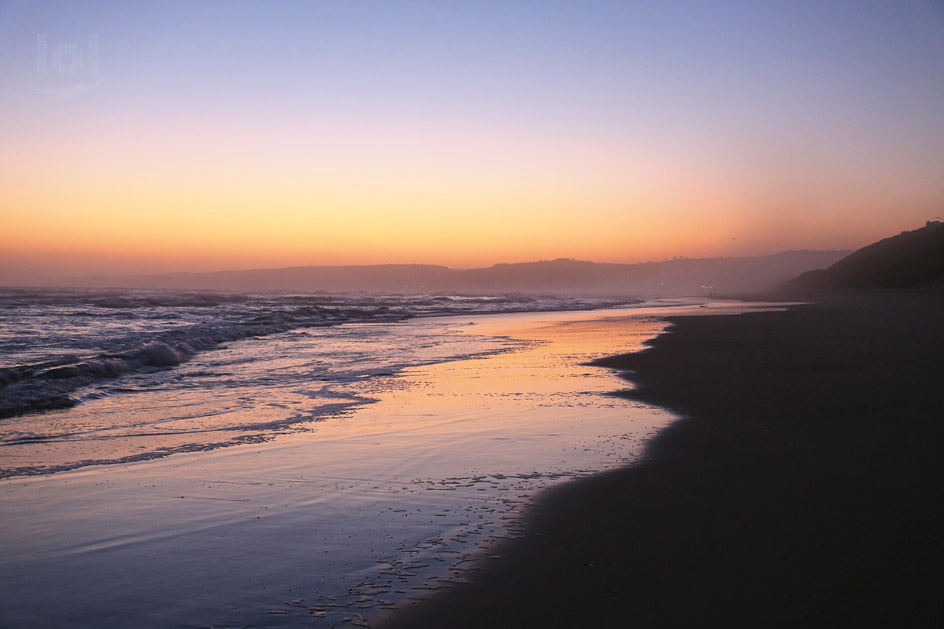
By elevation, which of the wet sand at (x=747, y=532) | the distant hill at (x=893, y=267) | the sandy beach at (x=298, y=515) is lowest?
the sandy beach at (x=298, y=515)

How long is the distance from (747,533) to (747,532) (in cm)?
2

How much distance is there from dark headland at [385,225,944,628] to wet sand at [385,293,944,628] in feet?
0.04

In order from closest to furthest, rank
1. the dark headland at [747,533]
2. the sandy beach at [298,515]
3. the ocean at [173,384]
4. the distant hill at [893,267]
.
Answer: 1. the dark headland at [747,533]
2. the sandy beach at [298,515]
3. the ocean at [173,384]
4. the distant hill at [893,267]

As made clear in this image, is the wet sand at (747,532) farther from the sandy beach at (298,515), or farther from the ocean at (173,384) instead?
the ocean at (173,384)

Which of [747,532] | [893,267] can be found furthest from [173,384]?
[893,267]

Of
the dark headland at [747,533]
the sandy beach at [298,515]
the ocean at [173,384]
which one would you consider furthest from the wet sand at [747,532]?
the ocean at [173,384]

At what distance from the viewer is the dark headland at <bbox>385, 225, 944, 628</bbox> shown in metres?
2.71

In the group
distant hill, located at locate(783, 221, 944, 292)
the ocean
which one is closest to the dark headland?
the ocean

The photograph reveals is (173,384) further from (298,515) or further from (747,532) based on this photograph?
(747,532)

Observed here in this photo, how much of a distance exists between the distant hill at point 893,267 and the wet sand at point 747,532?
181 ft

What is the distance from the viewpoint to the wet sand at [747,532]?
2715mm

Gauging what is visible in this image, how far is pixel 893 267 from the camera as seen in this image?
6028cm

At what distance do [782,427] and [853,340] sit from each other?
359 inches

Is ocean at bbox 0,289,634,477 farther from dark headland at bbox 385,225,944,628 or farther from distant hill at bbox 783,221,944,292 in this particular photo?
distant hill at bbox 783,221,944,292
